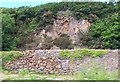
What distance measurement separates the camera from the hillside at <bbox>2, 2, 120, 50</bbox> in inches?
486

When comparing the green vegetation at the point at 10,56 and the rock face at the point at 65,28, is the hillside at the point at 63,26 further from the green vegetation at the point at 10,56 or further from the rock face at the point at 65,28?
the green vegetation at the point at 10,56

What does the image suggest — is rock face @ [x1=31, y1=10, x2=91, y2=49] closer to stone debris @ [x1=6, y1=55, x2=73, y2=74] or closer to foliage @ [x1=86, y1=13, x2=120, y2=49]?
foliage @ [x1=86, y1=13, x2=120, y2=49]

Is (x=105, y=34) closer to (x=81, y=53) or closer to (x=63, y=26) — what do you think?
(x=63, y=26)

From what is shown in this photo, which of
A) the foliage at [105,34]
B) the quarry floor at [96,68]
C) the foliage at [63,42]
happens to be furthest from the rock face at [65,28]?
the quarry floor at [96,68]

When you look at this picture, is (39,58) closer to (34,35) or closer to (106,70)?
(106,70)

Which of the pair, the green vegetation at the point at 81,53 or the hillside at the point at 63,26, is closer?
the green vegetation at the point at 81,53

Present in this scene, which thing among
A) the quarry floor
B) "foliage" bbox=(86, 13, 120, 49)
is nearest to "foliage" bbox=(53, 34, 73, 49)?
"foliage" bbox=(86, 13, 120, 49)

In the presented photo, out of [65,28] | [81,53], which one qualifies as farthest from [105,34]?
[81,53]

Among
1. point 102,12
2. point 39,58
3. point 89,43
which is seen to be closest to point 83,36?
point 89,43

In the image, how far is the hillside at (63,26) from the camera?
12.3 metres

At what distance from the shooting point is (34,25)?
43.9ft

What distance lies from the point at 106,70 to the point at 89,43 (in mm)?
4676

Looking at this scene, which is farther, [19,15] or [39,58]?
[19,15]

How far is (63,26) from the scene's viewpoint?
1340 centimetres
